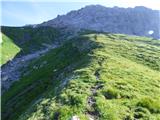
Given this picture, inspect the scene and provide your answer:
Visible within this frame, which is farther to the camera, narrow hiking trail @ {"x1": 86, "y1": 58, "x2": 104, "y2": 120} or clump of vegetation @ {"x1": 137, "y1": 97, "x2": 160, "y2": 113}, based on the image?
clump of vegetation @ {"x1": 137, "y1": 97, "x2": 160, "y2": 113}

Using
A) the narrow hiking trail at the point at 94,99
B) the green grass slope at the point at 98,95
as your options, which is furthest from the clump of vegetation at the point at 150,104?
the narrow hiking trail at the point at 94,99

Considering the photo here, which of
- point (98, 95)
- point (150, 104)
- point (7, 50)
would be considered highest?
point (98, 95)

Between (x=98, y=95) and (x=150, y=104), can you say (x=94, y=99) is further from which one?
(x=150, y=104)

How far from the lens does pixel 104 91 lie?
148 feet

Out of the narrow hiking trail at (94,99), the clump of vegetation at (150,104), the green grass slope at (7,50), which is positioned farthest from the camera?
the green grass slope at (7,50)

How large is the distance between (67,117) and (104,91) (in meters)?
9.36

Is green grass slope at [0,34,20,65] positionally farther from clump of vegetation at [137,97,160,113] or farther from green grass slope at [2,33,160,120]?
clump of vegetation at [137,97,160,113]

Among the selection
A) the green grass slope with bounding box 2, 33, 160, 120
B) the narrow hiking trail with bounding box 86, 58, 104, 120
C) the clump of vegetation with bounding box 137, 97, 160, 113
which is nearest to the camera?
the narrow hiking trail with bounding box 86, 58, 104, 120

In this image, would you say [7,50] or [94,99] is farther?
[7,50]

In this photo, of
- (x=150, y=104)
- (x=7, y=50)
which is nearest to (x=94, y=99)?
(x=150, y=104)

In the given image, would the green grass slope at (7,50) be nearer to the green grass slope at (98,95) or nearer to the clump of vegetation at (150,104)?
the green grass slope at (98,95)

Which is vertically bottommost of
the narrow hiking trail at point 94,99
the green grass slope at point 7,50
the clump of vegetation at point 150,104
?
the green grass slope at point 7,50

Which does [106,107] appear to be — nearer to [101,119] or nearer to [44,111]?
[101,119]

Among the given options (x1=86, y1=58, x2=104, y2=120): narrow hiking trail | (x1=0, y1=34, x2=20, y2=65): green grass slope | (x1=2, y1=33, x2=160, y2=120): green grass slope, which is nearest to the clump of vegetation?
(x1=2, y1=33, x2=160, y2=120): green grass slope
